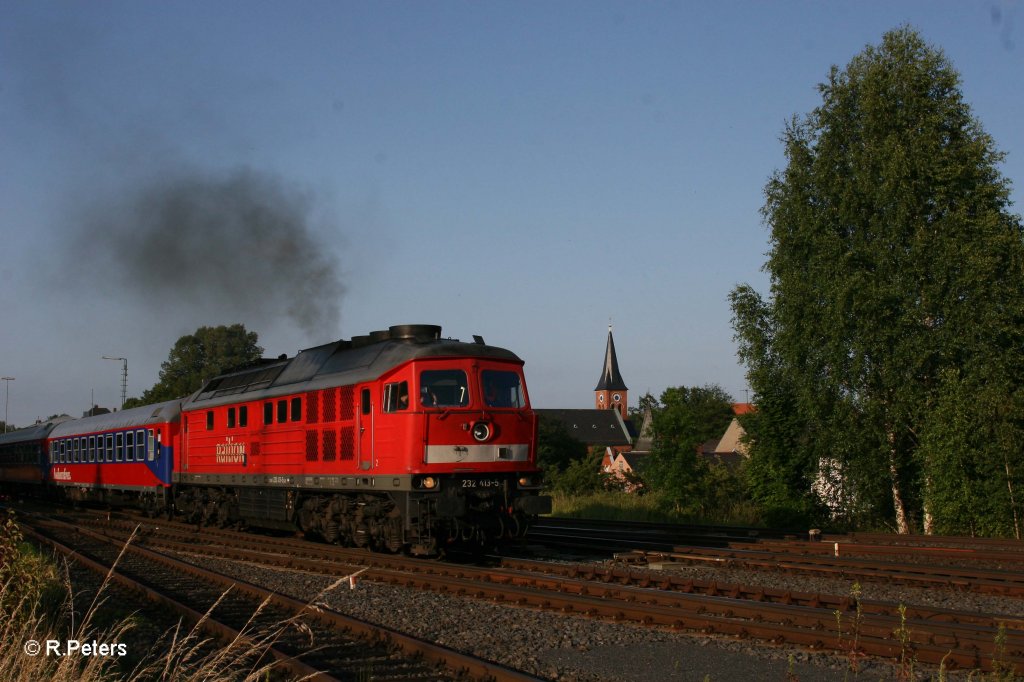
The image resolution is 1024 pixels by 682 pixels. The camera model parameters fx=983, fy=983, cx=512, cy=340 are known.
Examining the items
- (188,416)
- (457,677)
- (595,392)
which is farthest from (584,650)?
(595,392)

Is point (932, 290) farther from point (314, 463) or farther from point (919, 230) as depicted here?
point (314, 463)

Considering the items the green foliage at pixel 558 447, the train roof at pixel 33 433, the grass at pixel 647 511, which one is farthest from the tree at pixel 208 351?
the grass at pixel 647 511

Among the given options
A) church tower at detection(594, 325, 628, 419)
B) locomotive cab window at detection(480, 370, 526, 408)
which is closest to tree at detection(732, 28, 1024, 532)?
locomotive cab window at detection(480, 370, 526, 408)

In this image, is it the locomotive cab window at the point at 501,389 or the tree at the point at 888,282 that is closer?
the locomotive cab window at the point at 501,389

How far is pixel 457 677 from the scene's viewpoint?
8391 mm

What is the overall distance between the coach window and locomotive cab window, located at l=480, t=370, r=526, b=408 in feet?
4.25

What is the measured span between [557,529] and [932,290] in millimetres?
11696

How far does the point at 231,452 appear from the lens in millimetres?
22281

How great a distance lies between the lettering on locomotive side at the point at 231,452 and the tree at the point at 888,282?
14819 millimetres

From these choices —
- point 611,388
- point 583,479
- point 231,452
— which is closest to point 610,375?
point 611,388

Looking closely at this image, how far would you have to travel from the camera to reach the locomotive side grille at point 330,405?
17594 mm

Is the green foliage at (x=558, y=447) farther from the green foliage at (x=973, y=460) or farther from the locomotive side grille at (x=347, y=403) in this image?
the locomotive side grille at (x=347, y=403)

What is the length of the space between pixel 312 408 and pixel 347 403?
5.07 ft

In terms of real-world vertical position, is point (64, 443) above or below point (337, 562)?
above
